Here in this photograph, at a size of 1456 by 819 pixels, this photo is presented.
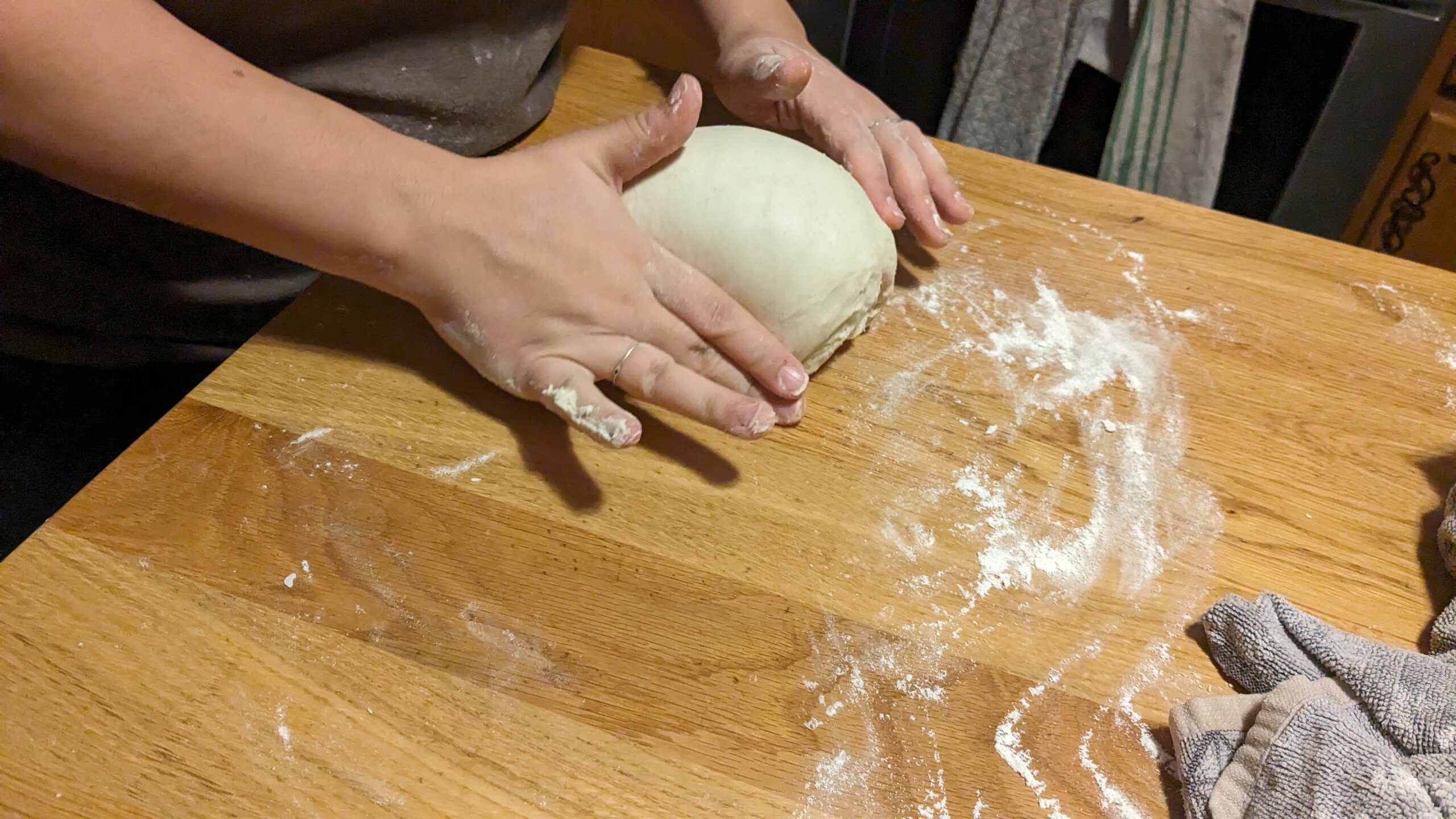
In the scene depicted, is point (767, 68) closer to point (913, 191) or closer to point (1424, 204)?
point (913, 191)

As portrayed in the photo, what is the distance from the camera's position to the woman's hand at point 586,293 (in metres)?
0.73

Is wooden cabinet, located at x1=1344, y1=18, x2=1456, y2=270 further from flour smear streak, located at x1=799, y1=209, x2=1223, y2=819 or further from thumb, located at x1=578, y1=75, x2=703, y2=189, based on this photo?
thumb, located at x1=578, y1=75, x2=703, y2=189

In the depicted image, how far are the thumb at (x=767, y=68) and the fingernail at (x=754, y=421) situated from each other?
36 cm

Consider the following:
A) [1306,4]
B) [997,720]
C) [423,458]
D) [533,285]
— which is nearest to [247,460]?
[423,458]

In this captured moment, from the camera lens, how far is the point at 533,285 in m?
0.74

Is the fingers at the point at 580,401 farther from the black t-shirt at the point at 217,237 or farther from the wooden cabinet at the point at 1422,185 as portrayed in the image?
the wooden cabinet at the point at 1422,185

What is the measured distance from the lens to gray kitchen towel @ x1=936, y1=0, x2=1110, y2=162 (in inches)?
59.4

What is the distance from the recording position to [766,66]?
0.92m

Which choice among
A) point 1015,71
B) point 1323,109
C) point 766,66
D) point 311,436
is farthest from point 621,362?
point 1323,109

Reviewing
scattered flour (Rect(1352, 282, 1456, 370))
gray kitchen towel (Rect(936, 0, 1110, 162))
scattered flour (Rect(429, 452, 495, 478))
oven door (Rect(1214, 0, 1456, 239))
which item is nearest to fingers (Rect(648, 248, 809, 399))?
scattered flour (Rect(429, 452, 495, 478))

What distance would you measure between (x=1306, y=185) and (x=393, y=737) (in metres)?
1.77

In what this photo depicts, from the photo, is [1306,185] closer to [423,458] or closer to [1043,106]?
[1043,106]

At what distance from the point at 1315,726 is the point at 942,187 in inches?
24.8

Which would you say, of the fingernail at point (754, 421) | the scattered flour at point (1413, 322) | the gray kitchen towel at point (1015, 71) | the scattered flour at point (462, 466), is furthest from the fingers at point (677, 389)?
the gray kitchen towel at point (1015, 71)
